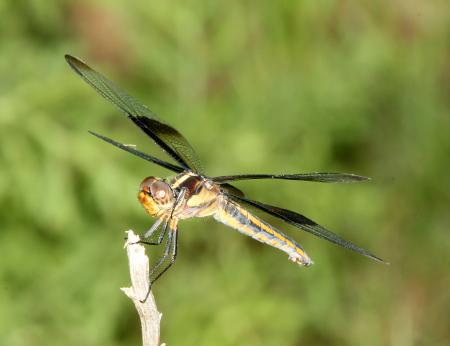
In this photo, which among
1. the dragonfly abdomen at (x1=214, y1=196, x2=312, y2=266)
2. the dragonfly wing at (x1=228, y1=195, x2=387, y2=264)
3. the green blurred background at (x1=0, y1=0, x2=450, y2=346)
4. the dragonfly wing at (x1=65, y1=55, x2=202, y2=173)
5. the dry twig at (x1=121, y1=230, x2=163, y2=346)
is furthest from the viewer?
the green blurred background at (x1=0, y1=0, x2=450, y2=346)

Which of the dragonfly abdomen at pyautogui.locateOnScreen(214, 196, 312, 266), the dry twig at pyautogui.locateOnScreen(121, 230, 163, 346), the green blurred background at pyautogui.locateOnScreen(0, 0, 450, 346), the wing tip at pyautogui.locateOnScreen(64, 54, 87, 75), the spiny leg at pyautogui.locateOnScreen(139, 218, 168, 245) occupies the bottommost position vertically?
the dry twig at pyautogui.locateOnScreen(121, 230, 163, 346)

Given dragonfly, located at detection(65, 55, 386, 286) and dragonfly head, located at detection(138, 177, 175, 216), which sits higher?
dragonfly, located at detection(65, 55, 386, 286)

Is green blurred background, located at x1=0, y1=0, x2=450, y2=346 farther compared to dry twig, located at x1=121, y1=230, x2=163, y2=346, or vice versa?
green blurred background, located at x1=0, y1=0, x2=450, y2=346

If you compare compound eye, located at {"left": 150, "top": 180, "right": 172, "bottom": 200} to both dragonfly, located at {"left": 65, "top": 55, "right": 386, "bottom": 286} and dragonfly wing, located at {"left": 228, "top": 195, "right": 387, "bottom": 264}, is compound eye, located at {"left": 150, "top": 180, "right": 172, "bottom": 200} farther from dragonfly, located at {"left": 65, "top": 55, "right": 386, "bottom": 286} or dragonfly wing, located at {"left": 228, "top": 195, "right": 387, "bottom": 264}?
dragonfly wing, located at {"left": 228, "top": 195, "right": 387, "bottom": 264}

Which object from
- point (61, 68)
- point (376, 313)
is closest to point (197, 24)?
point (61, 68)

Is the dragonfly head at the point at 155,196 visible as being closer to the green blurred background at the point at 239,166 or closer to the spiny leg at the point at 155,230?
the spiny leg at the point at 155,230

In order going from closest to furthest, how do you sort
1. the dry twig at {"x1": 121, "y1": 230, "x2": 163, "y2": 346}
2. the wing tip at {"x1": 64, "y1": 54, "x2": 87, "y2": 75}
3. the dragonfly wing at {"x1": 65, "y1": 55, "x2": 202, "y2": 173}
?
the dry twig at {"x1": 121, "y1": 230, "x2": 163, "y2": 346}
the wing tip at {"x1": 64, "y1": 54, "x2": 87, "y2": 75}
the dragonfly wing at {"x1": 65, "y1": 55, "x2": 202, "y2": 173}

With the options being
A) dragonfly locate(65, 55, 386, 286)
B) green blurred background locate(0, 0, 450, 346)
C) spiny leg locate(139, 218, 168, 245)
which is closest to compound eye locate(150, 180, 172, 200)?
dragonfly locate(65, 55, 386, 286)
